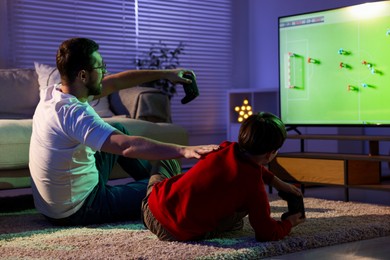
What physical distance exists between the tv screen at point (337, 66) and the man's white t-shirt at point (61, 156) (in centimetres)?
169

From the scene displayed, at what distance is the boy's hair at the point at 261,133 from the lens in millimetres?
1972

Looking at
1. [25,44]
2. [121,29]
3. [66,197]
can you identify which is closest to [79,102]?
[66,197]

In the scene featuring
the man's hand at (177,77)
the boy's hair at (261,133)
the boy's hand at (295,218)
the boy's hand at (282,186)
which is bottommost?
the boy's hand at (295,218)

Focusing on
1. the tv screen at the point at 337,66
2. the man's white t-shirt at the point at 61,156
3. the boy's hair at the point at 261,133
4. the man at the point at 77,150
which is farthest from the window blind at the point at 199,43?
the boy's hair at the point at 261,133

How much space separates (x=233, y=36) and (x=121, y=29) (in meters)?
1.32

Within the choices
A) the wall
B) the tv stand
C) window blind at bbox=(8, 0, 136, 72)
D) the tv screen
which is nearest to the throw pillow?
window blind at bbox=(8, 0, 136, 72)

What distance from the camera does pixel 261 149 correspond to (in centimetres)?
198

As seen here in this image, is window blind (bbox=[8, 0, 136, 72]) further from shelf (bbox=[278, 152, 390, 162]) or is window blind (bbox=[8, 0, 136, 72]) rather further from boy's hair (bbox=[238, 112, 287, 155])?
boy's hair (bbox=[238, 112, 287, 155])

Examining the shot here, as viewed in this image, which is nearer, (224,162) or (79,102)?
(224,162)

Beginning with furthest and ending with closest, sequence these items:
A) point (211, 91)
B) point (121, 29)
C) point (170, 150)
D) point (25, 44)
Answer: point (211, 91), point (121, 29), point (25, 44), point (170, 150)

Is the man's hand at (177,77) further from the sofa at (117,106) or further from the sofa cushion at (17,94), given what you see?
the sofa cushion at (17,94)

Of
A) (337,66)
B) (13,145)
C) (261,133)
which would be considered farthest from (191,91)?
(337,66)

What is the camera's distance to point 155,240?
7.17ft

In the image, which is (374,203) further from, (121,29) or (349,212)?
(121,29)
